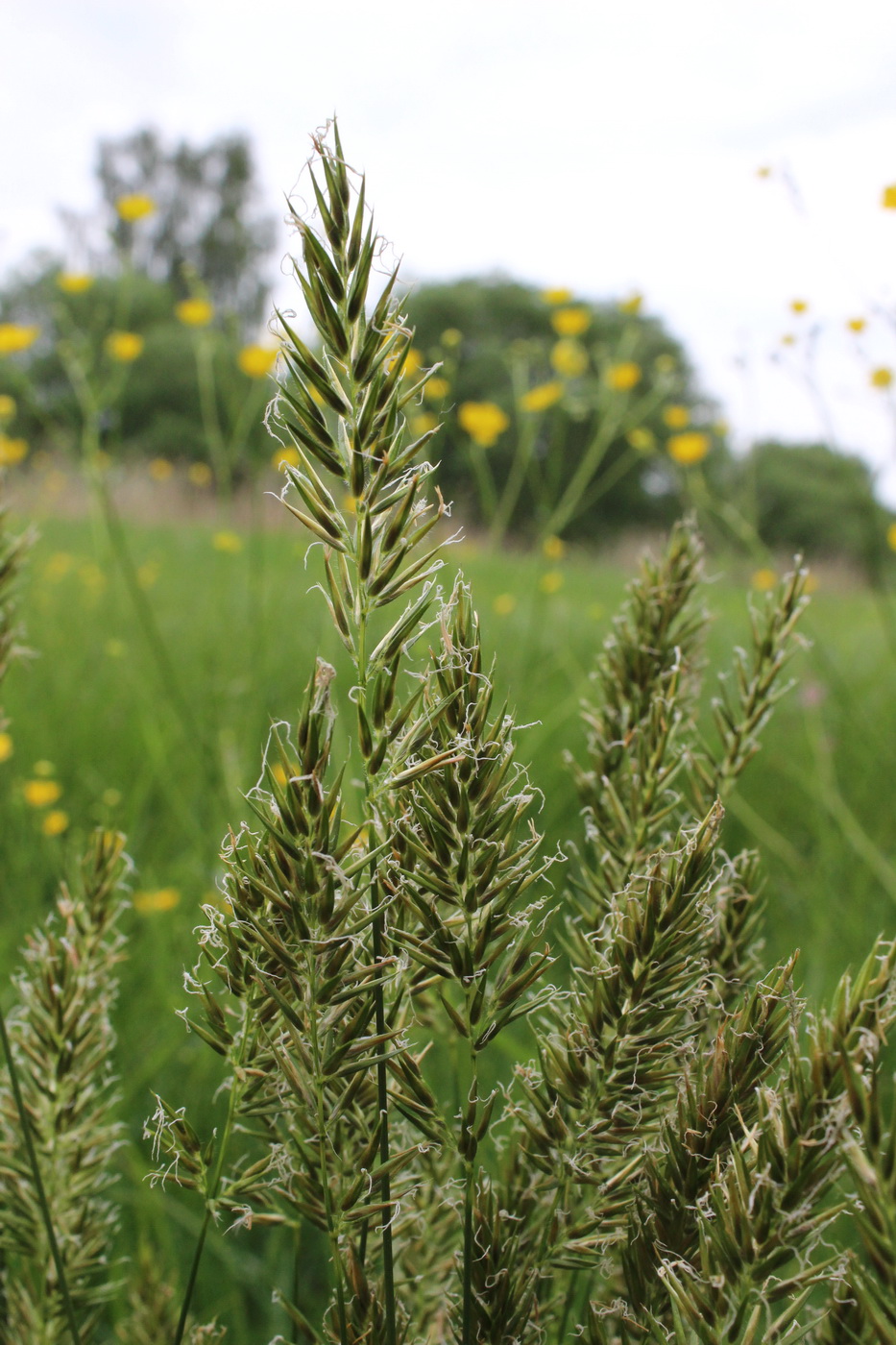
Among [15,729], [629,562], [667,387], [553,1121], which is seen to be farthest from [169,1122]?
[629,562]

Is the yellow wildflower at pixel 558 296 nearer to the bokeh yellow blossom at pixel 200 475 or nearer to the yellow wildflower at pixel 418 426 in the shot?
the yellow wildflower at pixel 418 426

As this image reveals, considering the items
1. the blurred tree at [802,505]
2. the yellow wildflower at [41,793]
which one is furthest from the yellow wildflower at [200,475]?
the blurred tree at [802,505]

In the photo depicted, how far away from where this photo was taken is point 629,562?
15203mm

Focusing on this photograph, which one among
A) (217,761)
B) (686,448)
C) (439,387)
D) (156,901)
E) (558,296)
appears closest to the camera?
(439,387)

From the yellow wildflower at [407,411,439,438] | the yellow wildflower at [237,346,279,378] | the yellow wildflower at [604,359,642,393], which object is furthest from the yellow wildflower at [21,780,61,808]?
the yellow wildflower at [604,359,642,393]

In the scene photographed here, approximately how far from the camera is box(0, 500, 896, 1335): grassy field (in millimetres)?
1939

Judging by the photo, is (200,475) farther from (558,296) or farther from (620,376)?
(620,376)

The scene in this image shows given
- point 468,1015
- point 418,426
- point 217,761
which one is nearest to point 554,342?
point 418,426

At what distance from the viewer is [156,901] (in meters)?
2.06

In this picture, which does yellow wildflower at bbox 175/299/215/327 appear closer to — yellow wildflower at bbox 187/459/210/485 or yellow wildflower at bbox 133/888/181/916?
yellow wildflower at bbox 133/888/181/916

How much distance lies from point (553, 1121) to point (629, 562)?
15.1 m

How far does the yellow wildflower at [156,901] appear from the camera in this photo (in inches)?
80.4

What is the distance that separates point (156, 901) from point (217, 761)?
37 cm

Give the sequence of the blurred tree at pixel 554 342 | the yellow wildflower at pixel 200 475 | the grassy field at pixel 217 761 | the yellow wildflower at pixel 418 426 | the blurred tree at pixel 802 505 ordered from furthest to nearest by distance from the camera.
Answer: the blurred tree at pixel 802 505 → the blurred tree at pixel 554 342 → the yellow wildflower at pixel 200 475 → the grassy field at pixel 217 761 → the yellow wildflower at pixel 418 426
